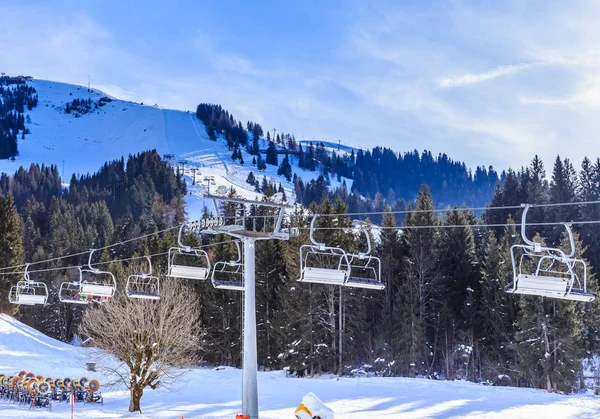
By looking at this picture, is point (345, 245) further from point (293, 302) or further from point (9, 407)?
point (9, 407)

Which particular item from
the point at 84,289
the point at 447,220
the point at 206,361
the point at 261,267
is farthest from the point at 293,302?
the point at 84,289

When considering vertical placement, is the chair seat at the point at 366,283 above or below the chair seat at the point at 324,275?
below

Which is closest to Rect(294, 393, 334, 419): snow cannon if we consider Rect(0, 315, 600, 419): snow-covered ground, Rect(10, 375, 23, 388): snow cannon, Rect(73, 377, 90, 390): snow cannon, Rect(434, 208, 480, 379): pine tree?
Rect(0, 315, 600, 419): snow-covered ground

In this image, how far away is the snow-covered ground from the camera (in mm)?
26422

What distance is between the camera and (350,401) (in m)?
29.5

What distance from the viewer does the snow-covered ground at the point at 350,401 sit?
26422mm

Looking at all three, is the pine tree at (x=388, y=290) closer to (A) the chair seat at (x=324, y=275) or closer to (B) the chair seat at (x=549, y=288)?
(A) the chair seat at (x=324, y=275)

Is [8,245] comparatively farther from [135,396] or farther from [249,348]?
[249,348]

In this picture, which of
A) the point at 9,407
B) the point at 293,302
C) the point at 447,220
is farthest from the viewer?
the point at 447,220

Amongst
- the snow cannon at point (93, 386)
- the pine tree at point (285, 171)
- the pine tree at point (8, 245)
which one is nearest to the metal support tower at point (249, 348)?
the snow cannon at point (93, 386)

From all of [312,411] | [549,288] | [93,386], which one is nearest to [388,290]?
[93,386]

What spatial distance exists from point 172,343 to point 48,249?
58.5 meters

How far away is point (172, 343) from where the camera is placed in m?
29.2

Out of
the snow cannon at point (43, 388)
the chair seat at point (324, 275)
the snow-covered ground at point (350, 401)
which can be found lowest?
the snow-covered ground at point (350, 401)
